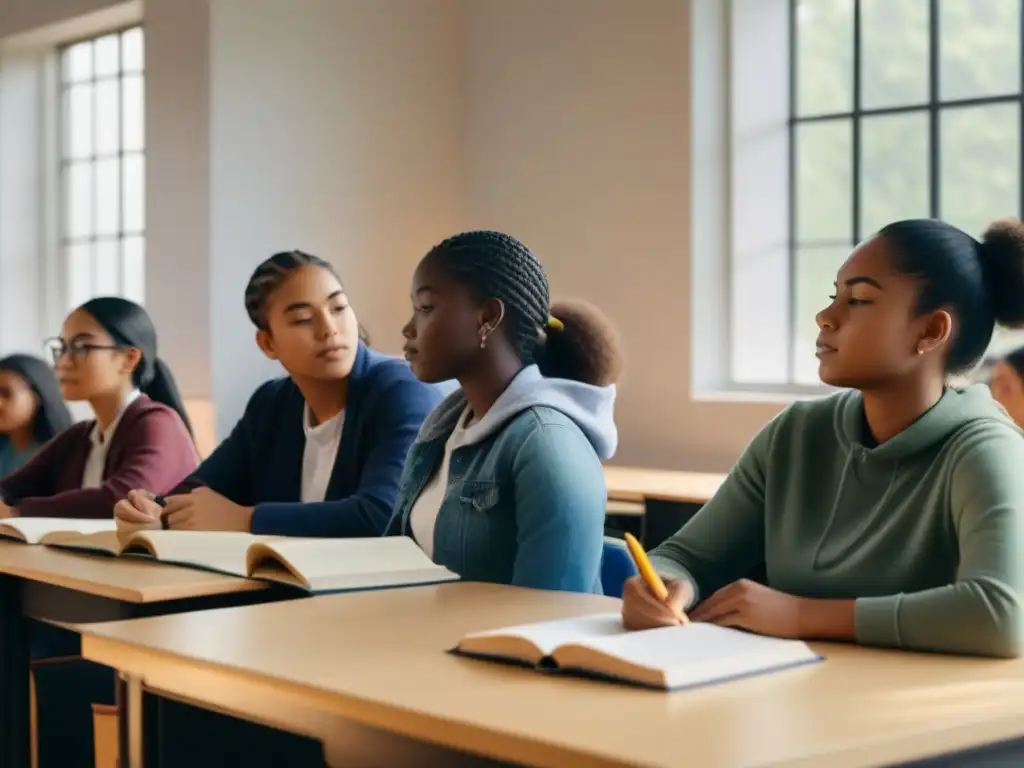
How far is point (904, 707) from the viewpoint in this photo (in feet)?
4.34

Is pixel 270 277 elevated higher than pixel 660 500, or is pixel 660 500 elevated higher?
pixel 270 277

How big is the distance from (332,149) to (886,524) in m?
4.39

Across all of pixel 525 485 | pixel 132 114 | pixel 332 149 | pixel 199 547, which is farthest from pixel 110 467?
pixel 132 114

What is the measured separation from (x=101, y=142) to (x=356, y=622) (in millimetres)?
5328

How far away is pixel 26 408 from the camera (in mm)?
4457

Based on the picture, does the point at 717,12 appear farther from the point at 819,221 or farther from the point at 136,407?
the point at 136,407

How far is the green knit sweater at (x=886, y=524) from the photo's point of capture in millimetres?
1577

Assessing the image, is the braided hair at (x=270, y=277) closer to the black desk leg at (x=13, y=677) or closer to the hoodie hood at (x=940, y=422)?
the black desk leg at (x=13, y=677)

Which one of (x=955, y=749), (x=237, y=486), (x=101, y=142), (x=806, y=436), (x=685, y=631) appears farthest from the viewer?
(x=101, y=142)

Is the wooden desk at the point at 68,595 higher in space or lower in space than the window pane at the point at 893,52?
lower

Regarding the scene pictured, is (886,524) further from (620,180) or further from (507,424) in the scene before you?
(620,180)

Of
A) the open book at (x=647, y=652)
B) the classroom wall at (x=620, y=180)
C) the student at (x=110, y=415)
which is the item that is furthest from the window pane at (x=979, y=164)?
the open book at (x=647, y=652)

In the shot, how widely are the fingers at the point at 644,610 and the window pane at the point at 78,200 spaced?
18.2 ft

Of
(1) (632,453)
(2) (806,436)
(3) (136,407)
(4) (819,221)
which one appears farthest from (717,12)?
(2) (806,436)
